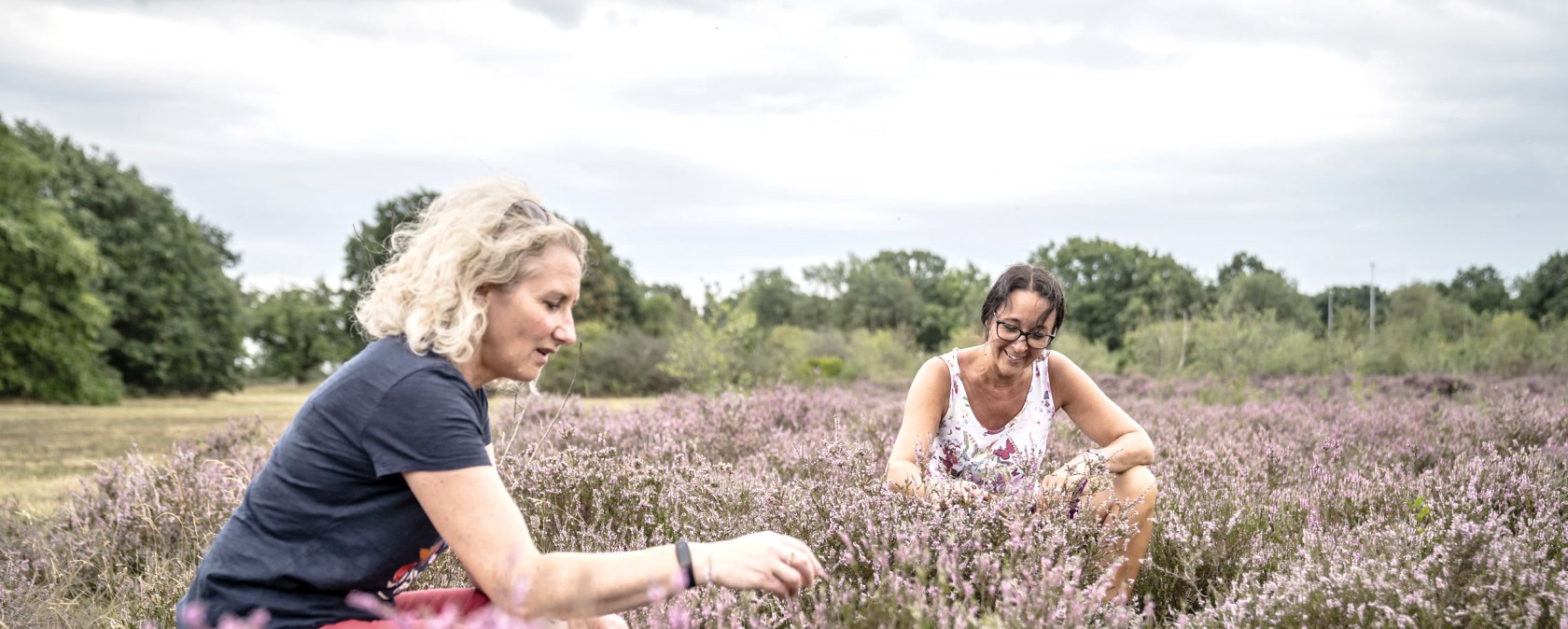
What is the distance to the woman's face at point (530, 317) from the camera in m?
1.97

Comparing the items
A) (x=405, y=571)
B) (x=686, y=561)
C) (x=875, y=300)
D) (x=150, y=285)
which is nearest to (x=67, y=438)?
(x=405, y=571)

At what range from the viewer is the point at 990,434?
12.3ft

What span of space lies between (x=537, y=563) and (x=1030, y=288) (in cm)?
217

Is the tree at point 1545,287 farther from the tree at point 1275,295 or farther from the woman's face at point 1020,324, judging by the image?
the woman's face at point 1020,324

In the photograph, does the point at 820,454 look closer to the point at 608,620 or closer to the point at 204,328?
the point at 608,620

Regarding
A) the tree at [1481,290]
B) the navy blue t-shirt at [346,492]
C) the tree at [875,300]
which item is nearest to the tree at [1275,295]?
the tree at [1481,290]

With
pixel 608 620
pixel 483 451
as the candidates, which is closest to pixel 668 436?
pixel 608 620

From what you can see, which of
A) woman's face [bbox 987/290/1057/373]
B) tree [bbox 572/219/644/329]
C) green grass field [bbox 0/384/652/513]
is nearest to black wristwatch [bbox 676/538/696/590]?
woman's face [bbox 987/290/1057/373]

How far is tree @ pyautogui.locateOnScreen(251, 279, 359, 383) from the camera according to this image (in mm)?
49094

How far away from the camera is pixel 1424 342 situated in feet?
72.4

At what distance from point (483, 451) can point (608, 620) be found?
677 mm

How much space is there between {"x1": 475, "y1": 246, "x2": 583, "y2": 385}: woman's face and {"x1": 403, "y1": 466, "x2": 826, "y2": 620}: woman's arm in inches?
11.3

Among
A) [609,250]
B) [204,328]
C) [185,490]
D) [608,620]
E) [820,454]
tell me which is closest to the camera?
[608,620]

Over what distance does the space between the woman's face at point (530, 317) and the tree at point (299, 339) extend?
1978 inches
